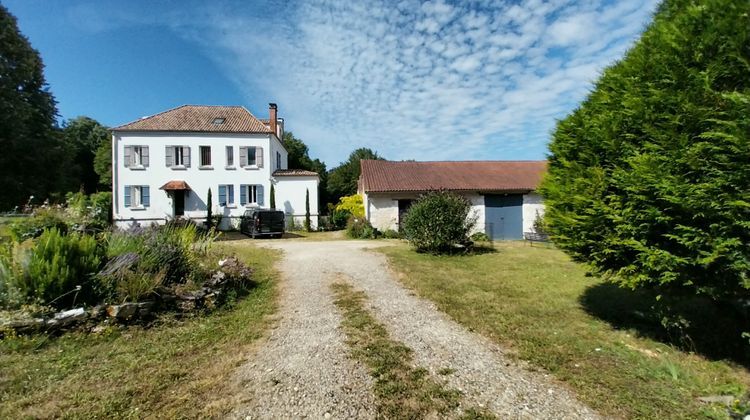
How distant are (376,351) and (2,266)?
529 centimetres

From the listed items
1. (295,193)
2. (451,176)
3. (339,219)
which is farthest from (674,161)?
(295,193)

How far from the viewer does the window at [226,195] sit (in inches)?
940

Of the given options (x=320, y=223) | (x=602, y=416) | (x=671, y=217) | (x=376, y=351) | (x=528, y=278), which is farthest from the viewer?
(x=320, y=223)

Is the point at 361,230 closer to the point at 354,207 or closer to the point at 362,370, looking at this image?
the point at 354,207

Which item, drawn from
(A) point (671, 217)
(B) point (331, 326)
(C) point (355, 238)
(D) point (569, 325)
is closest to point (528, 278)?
(D) point (569, 325)

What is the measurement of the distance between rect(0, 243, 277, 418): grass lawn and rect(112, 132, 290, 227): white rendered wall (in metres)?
20.0

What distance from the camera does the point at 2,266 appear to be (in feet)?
14.7

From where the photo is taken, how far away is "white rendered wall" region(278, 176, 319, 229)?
942 inches

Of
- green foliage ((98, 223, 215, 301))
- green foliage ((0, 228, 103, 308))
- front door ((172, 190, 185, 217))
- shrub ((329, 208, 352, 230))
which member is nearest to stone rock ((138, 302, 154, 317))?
green foliage ((98, 223, 215, 301))

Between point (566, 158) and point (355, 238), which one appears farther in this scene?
point (355, 238)

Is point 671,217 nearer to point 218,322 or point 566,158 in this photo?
point 566,158

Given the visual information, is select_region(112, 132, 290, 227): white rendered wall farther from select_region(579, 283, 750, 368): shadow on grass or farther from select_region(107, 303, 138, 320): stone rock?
select_region(579, 283, 750, 368): shadow on grass

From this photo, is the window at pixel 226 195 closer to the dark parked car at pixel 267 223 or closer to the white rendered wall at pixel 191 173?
the white rendered wall at pixel 191 173

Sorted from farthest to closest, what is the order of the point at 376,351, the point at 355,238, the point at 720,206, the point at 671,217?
the point at 355,238 → the point at 376,351 → the point at 671,217 → the point at 720,206
